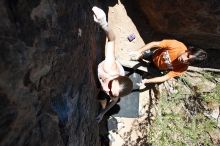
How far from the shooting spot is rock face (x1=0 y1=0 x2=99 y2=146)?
2428mm

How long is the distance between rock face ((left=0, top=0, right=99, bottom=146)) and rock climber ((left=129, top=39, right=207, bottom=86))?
1255 mm

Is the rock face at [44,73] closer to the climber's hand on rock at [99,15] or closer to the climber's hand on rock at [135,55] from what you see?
the climber's hand on rock at [99,15]

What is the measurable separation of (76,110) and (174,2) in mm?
2424

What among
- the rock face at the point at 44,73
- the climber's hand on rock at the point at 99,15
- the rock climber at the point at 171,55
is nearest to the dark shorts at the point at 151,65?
the rock climber at the point at 171,55

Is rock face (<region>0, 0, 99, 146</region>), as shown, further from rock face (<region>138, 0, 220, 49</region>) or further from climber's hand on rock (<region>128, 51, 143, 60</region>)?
rock face (<region>138, 0, 220, 49</region>)

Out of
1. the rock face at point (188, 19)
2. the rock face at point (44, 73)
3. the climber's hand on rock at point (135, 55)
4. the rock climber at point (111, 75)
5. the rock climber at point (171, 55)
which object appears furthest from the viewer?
the climber's hand on rock at point (135, 55)

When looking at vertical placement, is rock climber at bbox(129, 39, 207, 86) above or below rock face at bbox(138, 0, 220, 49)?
below

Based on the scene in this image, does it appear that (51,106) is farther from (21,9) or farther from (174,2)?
(174,2)

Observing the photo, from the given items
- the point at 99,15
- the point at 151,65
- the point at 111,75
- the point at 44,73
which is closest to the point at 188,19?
the point at 151,65

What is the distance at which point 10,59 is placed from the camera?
7.89ft

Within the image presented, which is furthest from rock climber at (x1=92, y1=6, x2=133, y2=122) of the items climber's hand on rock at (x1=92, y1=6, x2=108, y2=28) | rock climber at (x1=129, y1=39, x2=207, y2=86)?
rock climber at (x1=129, y1=39, x2=207, y2=86)

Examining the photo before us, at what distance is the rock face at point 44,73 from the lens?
2.43 metres

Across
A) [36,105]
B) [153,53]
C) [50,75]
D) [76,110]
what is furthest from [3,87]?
[153,53]

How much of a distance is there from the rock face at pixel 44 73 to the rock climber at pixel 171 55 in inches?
49.4
